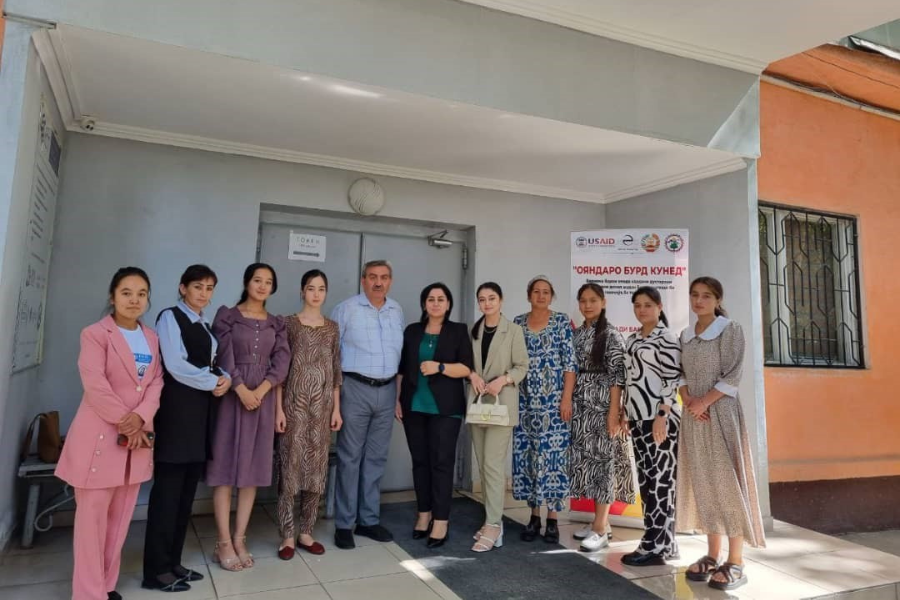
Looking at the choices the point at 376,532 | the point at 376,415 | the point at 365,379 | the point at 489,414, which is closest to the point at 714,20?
the point at 489,414

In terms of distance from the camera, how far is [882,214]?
5395 millimetres

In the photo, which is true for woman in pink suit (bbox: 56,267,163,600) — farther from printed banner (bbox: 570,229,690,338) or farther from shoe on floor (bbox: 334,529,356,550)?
printed banner (bbox: 570,229,690,338)

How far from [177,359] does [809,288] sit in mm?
5312

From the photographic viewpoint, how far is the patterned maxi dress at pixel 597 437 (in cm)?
319

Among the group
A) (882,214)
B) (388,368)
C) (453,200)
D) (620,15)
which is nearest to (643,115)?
(620,15)

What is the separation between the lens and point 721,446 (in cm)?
269

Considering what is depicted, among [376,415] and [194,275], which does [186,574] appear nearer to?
[376,415]

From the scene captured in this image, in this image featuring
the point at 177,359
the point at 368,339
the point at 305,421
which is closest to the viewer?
the point at 177,359

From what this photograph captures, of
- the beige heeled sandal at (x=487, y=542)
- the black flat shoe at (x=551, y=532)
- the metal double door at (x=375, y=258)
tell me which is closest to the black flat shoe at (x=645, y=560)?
the black flat shoe at (x=551, y=532)

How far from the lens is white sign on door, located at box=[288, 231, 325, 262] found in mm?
4078

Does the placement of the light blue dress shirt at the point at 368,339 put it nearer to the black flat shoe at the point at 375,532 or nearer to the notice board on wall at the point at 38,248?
the black flat shoe at the point at 375,532

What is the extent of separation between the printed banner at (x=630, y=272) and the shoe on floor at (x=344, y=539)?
150cm

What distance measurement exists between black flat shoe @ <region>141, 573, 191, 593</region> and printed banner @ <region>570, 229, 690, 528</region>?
2.35 m

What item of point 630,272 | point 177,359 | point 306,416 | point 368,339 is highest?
point 630,272
